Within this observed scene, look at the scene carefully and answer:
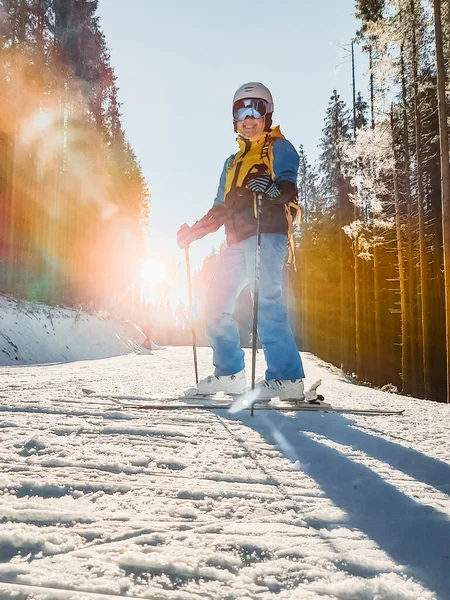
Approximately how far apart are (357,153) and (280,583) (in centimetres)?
1626

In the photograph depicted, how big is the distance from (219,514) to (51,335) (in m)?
14.0

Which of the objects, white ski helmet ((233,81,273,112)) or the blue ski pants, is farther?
white ski helmet ((233,81,273,112))

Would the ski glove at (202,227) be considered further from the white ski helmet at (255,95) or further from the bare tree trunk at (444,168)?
the bare tree trunk at (444,168)

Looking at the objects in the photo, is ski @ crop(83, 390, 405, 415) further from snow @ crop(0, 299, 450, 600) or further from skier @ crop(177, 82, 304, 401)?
snow @ crop(0, 299, 450, 600)

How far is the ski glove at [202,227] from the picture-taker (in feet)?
13.6

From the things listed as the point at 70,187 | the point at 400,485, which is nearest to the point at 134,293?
the point at 70,187

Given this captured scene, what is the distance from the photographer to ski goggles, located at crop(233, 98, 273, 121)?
3615 mm

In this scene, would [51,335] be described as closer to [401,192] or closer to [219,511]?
[401,192]

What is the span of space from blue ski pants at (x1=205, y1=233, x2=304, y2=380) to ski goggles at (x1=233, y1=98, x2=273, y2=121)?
3.53ft

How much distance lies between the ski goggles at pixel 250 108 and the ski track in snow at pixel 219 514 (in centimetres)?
272

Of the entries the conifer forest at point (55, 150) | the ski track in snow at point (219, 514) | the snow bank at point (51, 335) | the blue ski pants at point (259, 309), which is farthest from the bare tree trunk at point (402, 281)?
the ski track in snow at point (219, 514)

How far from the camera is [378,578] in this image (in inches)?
28.8

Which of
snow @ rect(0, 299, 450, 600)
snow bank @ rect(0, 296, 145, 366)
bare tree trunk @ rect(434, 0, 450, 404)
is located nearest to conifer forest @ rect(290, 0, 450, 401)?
bare tree trunk @ rect(434, 0, 450, 404)

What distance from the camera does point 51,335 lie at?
45.4 ft
